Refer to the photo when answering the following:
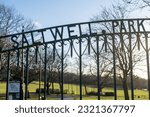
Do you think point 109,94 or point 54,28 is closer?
point 54,28

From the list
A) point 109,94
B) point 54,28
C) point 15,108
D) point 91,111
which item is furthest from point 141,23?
point 109,94

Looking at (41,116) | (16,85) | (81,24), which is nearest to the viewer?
(41,116)

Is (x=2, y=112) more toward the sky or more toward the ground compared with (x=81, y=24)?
more toward the ground

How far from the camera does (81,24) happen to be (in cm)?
630

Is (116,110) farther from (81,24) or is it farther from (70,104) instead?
(81,24)

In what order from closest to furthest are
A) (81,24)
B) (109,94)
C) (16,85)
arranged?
(81,24)
(16,85)
(109,94)

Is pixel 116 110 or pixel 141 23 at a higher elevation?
pixel 141 23

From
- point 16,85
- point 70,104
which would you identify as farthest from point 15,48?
point 16,85

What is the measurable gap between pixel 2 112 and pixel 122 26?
3.08 meters

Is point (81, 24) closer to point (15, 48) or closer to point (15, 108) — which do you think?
point (15, 48)

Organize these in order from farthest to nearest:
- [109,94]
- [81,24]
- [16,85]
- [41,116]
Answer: [109,94]
[16,85]
[81,24]
[41,116]

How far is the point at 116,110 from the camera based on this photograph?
5270 mm

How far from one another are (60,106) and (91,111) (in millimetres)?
559

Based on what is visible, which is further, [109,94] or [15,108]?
[109,94]
